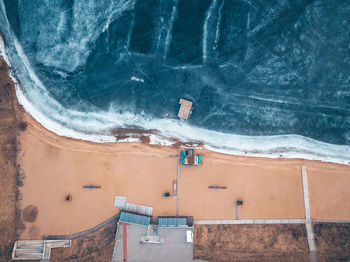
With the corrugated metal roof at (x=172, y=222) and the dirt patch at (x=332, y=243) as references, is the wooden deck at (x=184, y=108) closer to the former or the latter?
the corrugated metal roof at (x=172, y=222)

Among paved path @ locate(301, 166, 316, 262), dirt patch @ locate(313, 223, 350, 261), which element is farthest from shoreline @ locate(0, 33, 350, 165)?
dirt patch @ locate(313, 223, 350, 261)

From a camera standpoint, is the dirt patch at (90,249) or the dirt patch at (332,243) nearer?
the dirt patch at (90,249)

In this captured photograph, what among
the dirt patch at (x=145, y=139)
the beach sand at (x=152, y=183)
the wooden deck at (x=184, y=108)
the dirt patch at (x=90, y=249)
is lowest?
the dirt patch at (x=90, y=249)

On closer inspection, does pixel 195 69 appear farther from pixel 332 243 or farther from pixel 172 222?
pixel 332 243

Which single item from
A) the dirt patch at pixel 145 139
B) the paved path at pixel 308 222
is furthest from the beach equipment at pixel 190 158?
the paved path at pixel 308 222

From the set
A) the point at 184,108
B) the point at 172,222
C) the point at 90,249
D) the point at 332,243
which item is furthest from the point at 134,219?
the point at 332,243

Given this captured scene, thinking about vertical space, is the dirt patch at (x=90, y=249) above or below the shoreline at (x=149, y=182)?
below

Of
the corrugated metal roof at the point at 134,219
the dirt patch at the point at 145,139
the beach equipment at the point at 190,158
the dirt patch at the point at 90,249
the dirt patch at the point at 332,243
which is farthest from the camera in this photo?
the dirt patch at the point at 145,139
